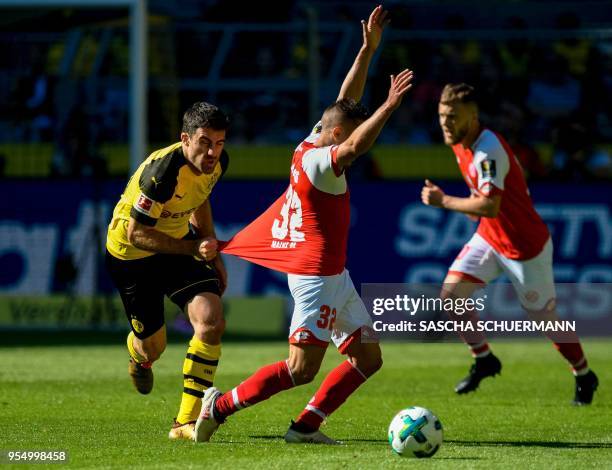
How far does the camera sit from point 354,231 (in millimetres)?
17875

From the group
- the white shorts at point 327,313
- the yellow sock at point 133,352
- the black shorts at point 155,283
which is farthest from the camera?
the yellow sock at point 133,352

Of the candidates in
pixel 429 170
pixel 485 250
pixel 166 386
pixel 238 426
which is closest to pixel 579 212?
pixel 429 170

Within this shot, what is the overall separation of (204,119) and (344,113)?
92 centimetres

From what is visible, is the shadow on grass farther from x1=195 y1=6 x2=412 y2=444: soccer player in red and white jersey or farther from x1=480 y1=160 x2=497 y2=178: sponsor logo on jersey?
x1=480 y1=160 x2=497 y2=178: sponsor logo on jersey

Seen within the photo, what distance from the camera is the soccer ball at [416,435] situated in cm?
760

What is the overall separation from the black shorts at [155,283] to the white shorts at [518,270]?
294cm

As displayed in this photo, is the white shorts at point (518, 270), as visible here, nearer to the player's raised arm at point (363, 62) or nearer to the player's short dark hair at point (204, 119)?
the player's raised arm at point (363, 62)

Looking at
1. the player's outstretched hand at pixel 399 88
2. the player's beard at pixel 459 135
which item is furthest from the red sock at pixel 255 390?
the player's beard at pixel 459 135

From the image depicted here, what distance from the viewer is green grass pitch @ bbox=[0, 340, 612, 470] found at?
302 inches

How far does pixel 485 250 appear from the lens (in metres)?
11.3

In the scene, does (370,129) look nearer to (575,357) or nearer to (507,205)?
(507,205)

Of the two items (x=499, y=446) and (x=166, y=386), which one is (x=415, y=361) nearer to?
(x=166, y=386)

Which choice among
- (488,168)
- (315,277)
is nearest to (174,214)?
(315,277)

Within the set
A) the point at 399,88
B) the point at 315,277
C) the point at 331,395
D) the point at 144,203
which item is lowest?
the point at 331,395
